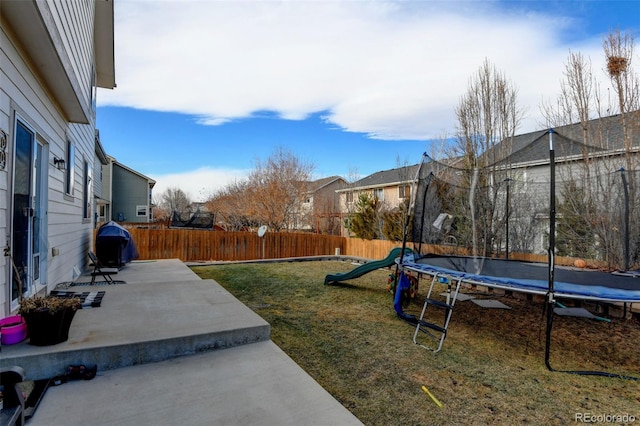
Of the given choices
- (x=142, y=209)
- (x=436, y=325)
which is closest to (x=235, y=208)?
(x=142, y=209)

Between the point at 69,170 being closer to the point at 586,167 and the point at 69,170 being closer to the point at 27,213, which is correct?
the point at 27,213

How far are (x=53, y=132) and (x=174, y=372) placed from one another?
342 cm

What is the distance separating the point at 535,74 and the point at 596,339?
20.6 ft

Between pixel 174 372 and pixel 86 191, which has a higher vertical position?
pixel 86 191

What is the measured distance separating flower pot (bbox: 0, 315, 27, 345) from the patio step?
0.05m

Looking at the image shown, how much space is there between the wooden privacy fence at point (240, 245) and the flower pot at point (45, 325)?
8800 mm

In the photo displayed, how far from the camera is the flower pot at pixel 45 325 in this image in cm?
226

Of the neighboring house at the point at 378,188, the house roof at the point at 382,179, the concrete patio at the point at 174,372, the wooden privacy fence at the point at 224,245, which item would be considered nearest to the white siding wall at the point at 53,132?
the concrete patio at the point at 174,372

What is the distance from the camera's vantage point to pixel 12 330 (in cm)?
229

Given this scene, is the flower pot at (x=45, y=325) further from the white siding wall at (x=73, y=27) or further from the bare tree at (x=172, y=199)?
the bare tree at (x=172, y=199)

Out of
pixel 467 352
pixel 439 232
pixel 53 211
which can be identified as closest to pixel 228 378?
pixel 467 352

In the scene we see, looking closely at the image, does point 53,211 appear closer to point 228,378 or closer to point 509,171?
point 228,378

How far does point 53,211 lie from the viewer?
3.99 m

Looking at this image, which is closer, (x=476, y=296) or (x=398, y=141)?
(x=476, y=296)
